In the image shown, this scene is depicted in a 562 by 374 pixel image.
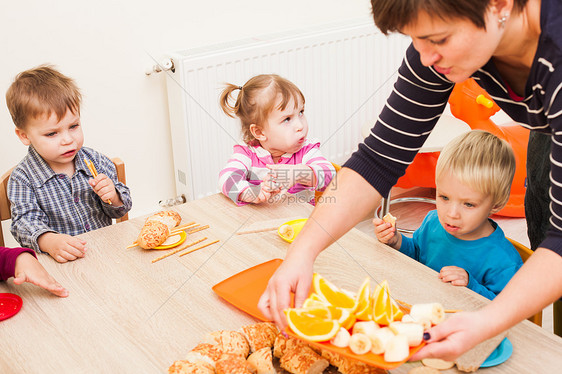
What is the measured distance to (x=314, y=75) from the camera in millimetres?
2605

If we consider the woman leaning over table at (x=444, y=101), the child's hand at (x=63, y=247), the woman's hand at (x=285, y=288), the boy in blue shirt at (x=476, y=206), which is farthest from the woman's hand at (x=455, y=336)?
the child's hand at (x=63, y=247)

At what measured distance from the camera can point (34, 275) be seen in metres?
1.11

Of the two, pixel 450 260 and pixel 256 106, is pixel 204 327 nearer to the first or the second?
pixel 450 260

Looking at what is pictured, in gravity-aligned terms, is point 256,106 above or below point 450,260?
above

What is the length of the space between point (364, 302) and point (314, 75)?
188cm

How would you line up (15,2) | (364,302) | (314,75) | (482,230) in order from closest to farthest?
(364,302)
(482,230)
(15,2)
(314,75)

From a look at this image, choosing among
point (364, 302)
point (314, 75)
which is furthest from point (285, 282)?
point (314, 75)

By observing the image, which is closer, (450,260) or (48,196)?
(450,260)

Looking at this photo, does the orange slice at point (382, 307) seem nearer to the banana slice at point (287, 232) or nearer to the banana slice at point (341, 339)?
the banana slice at point (341, 339)

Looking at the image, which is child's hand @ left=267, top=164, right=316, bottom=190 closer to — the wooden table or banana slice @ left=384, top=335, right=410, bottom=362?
the wooden table

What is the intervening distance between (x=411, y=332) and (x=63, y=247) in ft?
2.58

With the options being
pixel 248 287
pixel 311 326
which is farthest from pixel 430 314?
pixel 248 287

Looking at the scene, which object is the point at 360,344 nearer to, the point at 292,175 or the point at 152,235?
the point at 152,235

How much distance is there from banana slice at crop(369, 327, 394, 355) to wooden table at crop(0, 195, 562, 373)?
144mm
